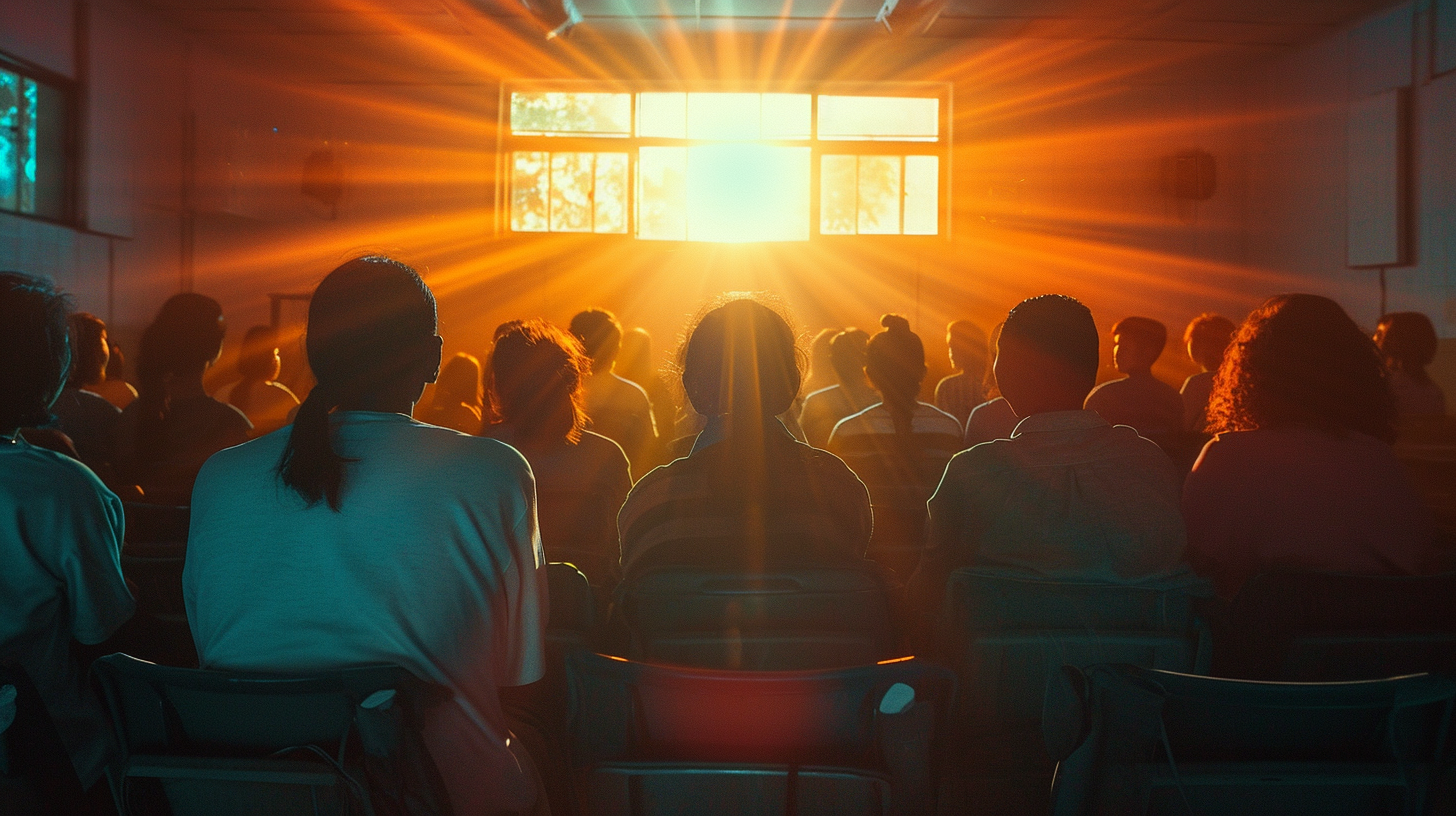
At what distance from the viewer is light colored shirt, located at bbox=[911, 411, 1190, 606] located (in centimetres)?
184

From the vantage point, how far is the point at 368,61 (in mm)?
9016

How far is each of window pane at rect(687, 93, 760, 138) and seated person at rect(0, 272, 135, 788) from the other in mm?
8002

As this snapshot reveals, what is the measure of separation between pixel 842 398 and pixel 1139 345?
1.26 meters

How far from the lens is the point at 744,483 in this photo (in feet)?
6.14

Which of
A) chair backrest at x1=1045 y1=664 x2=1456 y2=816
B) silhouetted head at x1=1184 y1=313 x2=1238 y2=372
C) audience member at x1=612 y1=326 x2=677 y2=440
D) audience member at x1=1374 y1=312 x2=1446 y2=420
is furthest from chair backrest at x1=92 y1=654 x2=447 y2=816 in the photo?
audience member at x1=1374 y1=312 x2=1446 y2=420

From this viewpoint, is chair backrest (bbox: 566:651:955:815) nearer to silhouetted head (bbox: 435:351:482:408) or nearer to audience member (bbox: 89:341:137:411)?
silhouetted head (bbox: 435:351:482:408)

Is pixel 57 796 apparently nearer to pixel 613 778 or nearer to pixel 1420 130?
pixel 613 778

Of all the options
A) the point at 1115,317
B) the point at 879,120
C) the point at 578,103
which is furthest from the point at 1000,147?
the point at 578,103

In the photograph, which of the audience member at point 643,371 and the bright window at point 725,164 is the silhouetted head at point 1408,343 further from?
the bright window at point 725,164

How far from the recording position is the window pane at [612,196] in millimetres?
9383

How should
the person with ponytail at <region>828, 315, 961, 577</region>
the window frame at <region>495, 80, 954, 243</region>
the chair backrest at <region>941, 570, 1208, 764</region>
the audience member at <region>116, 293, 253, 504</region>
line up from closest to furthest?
the chair backrest at <region>941, 570, 1208, 764</region>
the person with ponytail at <region>828, 315, 961, 577</region>
the audience member at <region>116, 293, 253, 504</region>
the window frame at <region>495, 80, 954, 243</region>

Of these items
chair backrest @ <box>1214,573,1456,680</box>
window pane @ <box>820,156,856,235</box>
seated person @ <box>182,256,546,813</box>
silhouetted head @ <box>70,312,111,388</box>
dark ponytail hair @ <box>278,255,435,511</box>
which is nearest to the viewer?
seated person @ <box>182,256,546,813</box>

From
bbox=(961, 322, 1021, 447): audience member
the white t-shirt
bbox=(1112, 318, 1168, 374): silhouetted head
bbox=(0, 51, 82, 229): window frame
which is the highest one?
bbox=(0, 51, 82, 229): window frame

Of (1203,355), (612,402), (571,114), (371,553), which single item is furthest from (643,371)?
(571,114)
